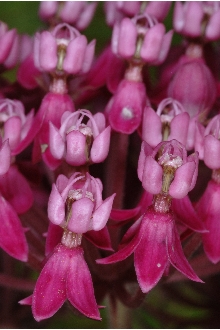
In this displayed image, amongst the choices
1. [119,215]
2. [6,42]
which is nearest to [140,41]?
[6,42]

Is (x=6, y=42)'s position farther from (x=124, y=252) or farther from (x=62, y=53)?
(x=124, y=252)

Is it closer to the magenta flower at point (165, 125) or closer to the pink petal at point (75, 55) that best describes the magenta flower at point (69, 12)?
the pink petal at point (75, 55)

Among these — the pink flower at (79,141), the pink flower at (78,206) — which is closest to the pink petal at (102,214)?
the pink flower at (78,206)

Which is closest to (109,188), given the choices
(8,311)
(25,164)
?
(25,164)

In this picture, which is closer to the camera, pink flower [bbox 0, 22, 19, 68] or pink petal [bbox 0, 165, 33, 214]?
pink petal [bbox 0, 165, 33, 214]

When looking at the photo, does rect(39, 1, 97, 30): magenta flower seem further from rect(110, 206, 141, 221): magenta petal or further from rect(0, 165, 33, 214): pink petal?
rect(110, 206, 141, 221): magenta petal

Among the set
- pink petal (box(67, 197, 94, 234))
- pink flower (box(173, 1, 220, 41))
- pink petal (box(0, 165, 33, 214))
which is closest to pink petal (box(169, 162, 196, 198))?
pink petal (box(67, 197, 94, 234))
